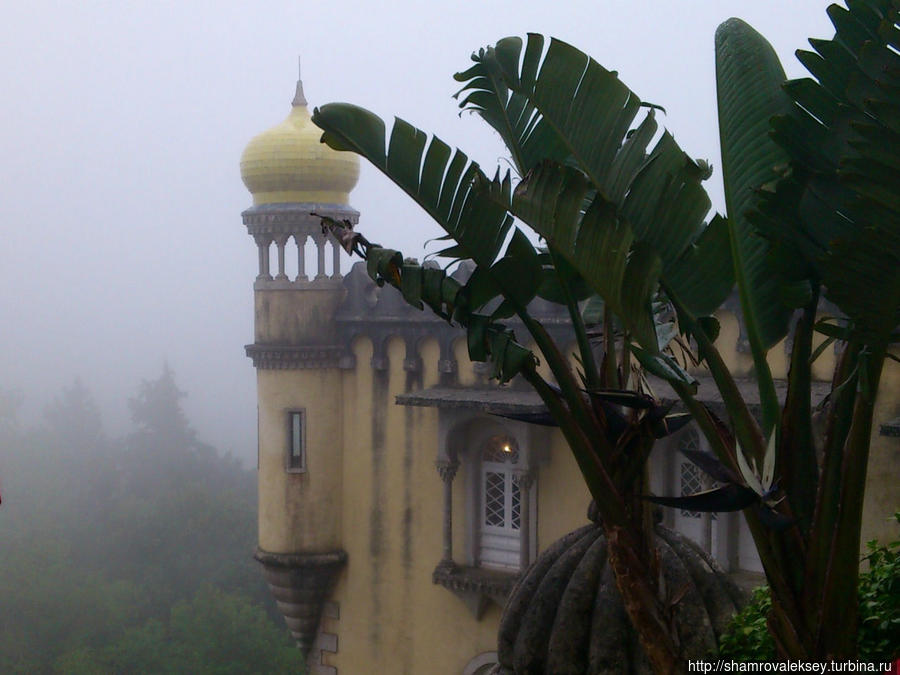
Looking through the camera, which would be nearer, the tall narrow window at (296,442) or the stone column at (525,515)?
the stone column at (525,515)

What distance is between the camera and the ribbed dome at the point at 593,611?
4328 mm

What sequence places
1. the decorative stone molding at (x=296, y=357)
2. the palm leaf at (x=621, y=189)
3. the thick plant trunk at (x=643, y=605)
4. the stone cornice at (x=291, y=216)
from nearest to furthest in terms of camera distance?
the palm leaf at (x=621, y=189)
the thick plant trunk at (x=643, y=605)
the stone cornice at (x=291, y=216)
the decorative stone molding at (x=296, y=357)

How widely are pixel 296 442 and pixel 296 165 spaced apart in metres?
3.05

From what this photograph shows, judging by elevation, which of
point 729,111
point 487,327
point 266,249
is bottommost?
point 487,327

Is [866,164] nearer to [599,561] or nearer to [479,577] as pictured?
[599,561]

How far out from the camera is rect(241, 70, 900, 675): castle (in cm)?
1305

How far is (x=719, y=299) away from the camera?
4270 mm

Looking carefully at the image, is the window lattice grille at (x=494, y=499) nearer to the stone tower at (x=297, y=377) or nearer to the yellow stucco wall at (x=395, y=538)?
the yellow stucco wall at (x=395, y=538)

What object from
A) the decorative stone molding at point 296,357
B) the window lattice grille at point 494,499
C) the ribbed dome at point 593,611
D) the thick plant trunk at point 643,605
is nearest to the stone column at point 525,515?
the window lattice grille at point 494,499

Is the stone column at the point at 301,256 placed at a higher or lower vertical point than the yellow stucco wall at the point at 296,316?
higher

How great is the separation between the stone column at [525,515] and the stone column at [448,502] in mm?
830

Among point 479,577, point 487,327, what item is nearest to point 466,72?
point 487,327

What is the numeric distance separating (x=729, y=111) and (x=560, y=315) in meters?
7.91

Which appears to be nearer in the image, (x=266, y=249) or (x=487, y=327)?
(x=487, y=327)
